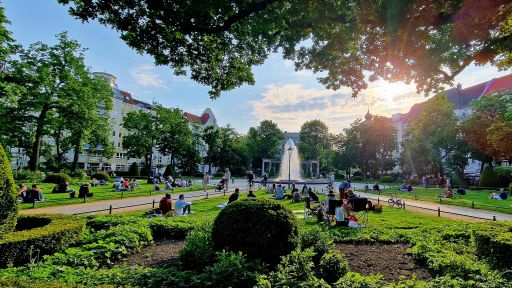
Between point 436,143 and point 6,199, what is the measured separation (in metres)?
56.2

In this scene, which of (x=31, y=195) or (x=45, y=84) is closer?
(x=31, y=195)

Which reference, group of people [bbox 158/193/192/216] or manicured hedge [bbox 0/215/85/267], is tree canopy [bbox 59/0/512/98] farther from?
group of people [bbox 158/193/192/216]

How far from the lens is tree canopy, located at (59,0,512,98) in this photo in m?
7.47

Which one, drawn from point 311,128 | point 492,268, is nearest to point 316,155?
point 311,128

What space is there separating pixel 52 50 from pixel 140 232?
38445mm

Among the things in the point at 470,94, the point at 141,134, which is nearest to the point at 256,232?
the point at 141,134

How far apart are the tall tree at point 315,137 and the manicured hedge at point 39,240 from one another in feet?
273

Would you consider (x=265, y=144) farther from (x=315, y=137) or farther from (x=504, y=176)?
(x=504, y=176)

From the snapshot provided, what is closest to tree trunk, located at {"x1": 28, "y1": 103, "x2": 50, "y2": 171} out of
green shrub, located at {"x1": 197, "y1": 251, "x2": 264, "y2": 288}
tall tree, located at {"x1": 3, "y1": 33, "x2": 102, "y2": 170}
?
tall tree, located at {"x1": 3, "y1": 33, "x2": 102, "y2": 170}

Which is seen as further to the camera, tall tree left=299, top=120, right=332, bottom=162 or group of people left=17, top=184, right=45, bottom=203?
tall tree left=299, top=120, right=332, bottom=162

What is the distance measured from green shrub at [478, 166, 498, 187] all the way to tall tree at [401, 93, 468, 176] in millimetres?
8881

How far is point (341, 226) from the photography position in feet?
42.4

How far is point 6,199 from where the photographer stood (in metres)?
8.22

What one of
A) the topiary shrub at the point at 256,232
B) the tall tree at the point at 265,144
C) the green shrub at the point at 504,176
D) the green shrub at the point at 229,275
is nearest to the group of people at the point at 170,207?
the topiary shrub at the point at 256,232
